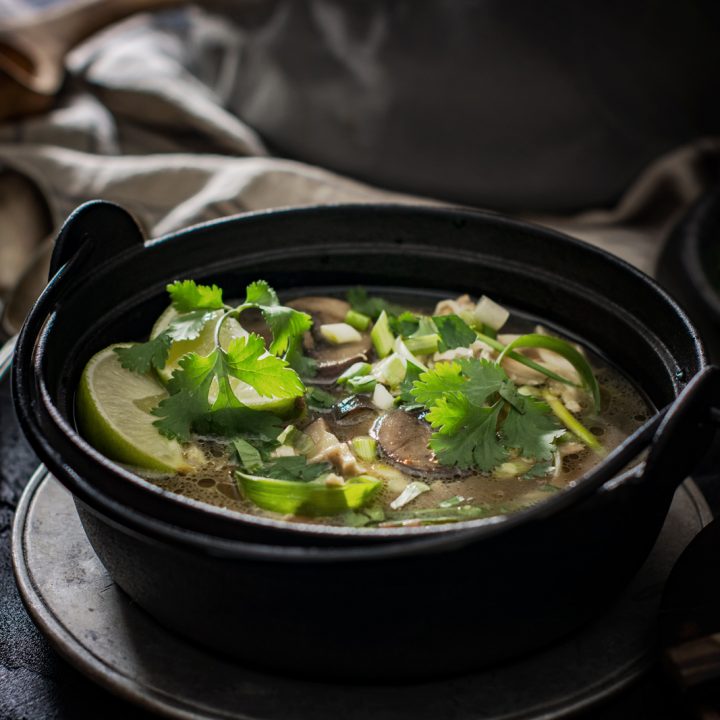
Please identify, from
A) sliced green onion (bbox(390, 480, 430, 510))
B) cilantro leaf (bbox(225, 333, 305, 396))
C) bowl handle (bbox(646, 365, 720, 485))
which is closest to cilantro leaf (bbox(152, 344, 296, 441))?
cilantro leaf (bbox(225, 333, 305, 396))

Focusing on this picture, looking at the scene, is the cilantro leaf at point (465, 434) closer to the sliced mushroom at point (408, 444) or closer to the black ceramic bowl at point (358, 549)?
the sliced mushroom at point (408, 444)

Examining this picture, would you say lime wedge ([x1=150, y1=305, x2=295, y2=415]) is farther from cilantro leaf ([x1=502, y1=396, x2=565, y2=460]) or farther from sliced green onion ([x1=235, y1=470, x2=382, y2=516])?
cilantro leaf ([x1=502, y1=396, x2=565, y2=460])

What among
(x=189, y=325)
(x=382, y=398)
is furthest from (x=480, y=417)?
(x=189, y=325)

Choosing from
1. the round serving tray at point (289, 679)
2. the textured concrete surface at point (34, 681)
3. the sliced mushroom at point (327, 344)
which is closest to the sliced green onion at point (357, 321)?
the sliced mushroom at point (327, 344)

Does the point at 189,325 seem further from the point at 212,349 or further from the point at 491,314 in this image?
the point at 491,314

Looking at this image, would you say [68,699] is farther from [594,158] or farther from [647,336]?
[594,158]

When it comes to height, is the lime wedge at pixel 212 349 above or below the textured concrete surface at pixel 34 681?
above

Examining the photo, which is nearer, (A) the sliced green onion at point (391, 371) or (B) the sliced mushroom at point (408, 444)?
(B) the sliced mushroom at point (408, 444)
